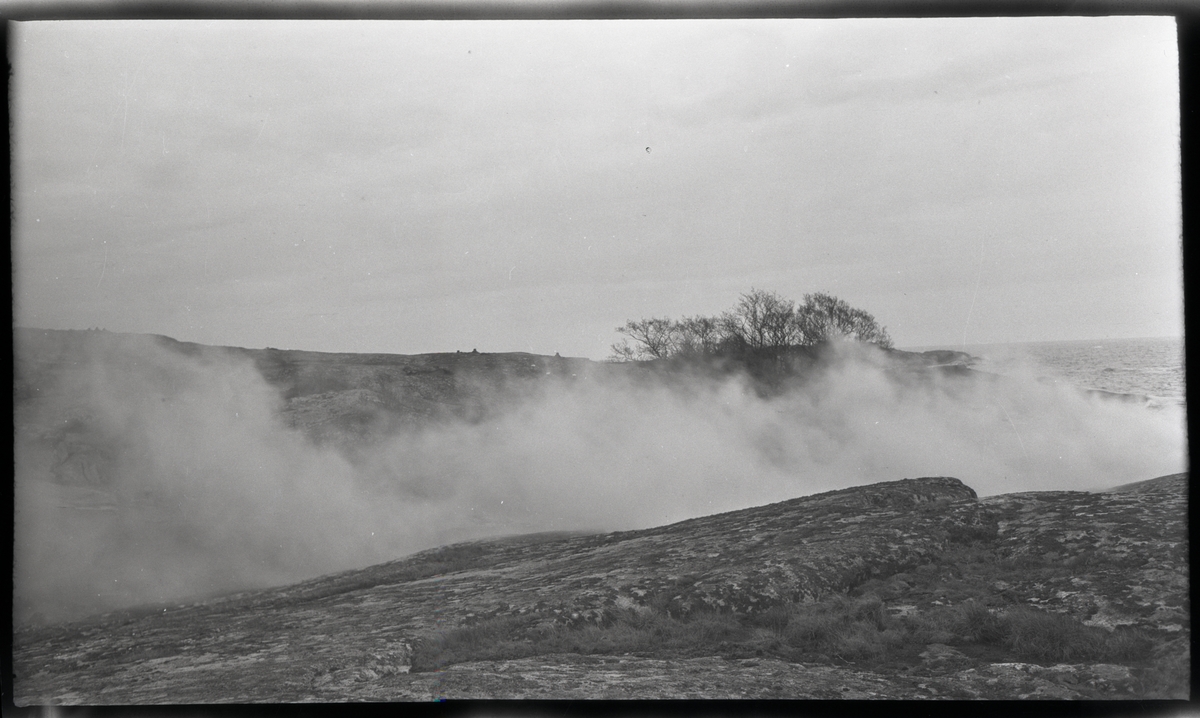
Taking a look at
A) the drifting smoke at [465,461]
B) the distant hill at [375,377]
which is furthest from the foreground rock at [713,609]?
the distant hill at [375,377]

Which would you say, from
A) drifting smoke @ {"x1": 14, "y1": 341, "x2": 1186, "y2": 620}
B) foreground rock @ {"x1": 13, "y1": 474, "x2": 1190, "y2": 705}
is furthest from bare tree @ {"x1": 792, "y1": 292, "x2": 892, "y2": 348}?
foreground rock @ {"x1": 13, "y1": 474, "x2": 1190, "y2": 705}

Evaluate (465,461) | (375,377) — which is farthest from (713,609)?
(375,377)

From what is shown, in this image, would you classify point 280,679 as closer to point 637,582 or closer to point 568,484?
Answer: point 637,582

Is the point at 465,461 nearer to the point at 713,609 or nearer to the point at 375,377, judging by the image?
the point at 375,377

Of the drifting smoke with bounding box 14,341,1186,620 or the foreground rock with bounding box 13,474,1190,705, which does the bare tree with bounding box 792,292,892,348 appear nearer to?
the drifting smoke with bounding box 14,341,1186,620

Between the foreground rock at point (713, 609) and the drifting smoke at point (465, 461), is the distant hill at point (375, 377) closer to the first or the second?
the drifting smoke at point (465, 461)

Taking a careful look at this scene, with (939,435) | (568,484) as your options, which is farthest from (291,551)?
(939,435)
